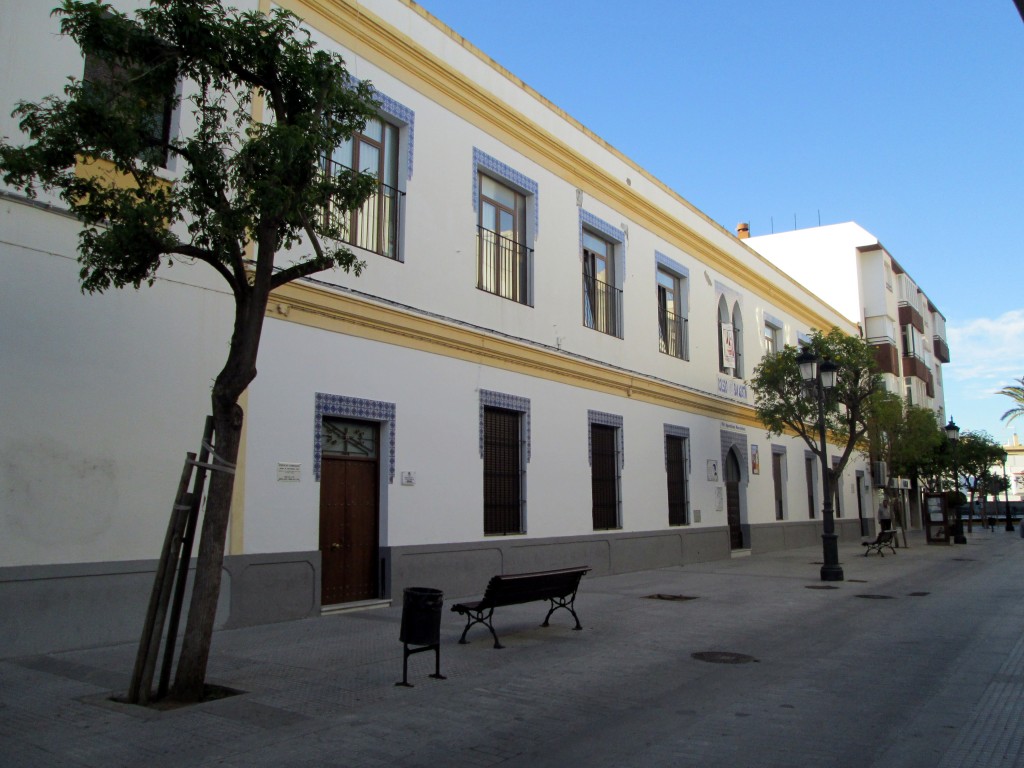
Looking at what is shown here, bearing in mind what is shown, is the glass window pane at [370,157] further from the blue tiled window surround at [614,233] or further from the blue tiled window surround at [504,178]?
the blue tiled window surround at [614,233]

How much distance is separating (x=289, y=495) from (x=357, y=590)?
2033 mm

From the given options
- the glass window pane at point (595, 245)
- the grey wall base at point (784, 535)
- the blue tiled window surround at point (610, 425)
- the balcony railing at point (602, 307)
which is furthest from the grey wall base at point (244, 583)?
the grey wall base at point (784, 535)

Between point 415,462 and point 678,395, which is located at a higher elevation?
point 678,395

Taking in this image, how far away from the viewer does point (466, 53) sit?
1497cm

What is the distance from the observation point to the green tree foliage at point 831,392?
71.0 ft

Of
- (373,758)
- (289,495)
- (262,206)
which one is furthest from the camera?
(289,495)

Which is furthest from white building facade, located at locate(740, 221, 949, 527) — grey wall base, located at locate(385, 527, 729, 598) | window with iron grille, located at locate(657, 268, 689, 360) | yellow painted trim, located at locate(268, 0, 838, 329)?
grey wall base, located at locate(385, 527, 729, 598)

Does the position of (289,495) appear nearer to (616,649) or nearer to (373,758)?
(616,649)

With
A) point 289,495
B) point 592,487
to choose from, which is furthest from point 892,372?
point 289,495

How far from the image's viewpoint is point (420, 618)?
24.1 feet

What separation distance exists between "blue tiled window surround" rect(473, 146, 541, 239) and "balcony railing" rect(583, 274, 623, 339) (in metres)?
2.17

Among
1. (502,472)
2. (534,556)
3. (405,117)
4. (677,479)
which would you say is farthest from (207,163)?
(677,479)

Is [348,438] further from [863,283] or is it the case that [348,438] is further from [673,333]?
[863,283]

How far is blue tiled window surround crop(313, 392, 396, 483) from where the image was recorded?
37.2 feet
